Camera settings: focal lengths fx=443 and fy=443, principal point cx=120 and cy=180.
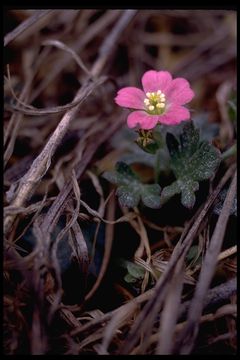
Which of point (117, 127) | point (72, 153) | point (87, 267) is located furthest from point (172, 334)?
point (117, 127)

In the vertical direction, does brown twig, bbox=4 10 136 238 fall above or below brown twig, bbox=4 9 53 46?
below

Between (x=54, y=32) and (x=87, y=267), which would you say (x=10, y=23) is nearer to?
A: (x=54, y=32)

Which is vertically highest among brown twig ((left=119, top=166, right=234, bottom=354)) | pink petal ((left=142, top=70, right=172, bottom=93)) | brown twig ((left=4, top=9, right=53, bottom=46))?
brown twig ((left=4, top=9, right=53, bottom=46))

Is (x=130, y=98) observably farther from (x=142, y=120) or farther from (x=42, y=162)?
(x=42, y=162)

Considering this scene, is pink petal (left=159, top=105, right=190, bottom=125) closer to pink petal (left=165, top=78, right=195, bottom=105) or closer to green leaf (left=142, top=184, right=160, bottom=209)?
pink petal (left=165, top=78, right=195, bottom=105)

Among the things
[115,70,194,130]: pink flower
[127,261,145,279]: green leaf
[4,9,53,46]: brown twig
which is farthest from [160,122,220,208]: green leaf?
[4,9,53,46]: brown twig

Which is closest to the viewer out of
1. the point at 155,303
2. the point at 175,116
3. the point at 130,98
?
the point at 155,303

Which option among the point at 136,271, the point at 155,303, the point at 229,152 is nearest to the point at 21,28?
the point at 229,152
